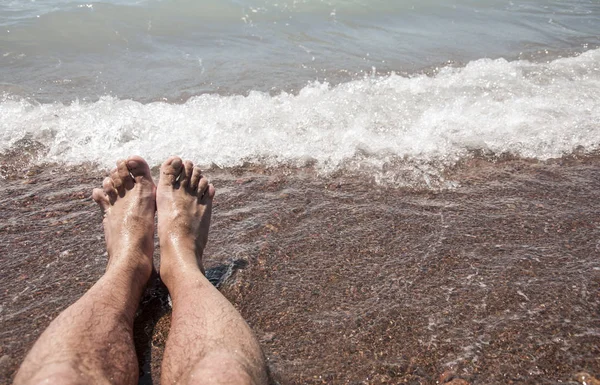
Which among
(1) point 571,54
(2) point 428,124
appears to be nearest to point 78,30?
(2) point 428,124

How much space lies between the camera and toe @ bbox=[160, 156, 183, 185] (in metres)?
2.63

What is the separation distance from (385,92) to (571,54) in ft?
11.4

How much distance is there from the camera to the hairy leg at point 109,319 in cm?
142

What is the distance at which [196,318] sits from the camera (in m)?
1.68

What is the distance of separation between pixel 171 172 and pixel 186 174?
0.28 feet

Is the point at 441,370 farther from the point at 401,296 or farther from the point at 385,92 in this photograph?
the point at 385,92

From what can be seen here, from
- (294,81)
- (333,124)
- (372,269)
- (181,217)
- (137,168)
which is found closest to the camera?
(372,269)

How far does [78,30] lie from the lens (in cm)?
684

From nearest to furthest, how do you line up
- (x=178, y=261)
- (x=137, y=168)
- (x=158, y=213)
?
(x=178, y=261) → (x=158, y=213) → (x=137, y=168)

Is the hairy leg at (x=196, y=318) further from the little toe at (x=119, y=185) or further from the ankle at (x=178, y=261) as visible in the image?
the little toe at (x=119, y=185)

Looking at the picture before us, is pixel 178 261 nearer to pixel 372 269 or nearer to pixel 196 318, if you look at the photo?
pixel 196 318

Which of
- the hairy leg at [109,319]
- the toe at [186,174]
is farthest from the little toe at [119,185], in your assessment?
the toe at [186,174]

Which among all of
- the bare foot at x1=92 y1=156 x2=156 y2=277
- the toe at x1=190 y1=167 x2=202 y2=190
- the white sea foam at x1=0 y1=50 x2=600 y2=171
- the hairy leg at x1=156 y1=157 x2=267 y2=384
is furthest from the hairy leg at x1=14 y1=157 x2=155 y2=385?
the white sea foam at x1=0 y1=50 x2=600 y2=171

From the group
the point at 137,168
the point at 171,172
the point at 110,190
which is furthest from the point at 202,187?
the point at 110,190
